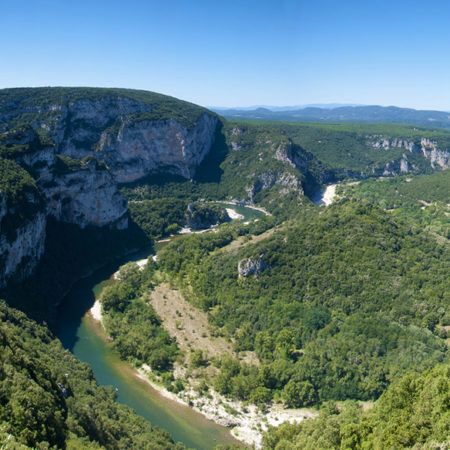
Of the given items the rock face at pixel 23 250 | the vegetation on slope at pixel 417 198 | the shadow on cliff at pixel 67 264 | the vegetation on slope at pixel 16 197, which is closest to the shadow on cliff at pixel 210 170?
the vegetation on slope at pixel 417 198

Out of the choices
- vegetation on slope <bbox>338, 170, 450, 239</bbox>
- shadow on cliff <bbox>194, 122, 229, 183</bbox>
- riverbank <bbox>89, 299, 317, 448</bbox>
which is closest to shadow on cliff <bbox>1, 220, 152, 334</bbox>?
riverbank <bbox>89, 299, 317, 448</bbox>

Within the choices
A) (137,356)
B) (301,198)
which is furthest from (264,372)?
(301,198)

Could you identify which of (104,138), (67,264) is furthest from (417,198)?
(67,264)

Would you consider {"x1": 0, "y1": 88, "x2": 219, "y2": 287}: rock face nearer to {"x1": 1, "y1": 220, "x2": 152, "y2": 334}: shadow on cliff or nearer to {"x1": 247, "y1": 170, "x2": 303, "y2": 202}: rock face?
{"x1": 1, "y1": 220, "x2": 152, "y2": 334}: shadow on cliff

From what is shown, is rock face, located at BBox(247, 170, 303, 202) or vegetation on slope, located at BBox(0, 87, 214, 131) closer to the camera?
vegetation on slope, located at BBox(0, 87, 214, 131)

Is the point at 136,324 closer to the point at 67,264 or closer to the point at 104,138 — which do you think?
the point at 67,264

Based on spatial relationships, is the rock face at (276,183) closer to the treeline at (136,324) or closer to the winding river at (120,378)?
the treeline at (136,324)
